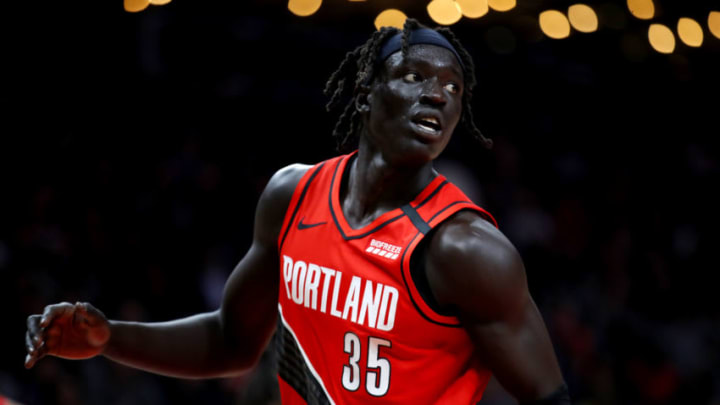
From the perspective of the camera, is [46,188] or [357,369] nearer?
[357,369]

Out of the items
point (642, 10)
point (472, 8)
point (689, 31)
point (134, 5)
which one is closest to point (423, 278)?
point (134, 5)

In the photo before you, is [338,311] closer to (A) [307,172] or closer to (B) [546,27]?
(A) [307,172]

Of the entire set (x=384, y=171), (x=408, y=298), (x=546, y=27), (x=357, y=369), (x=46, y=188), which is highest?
(x=384, y=171)

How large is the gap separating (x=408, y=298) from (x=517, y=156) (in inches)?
260

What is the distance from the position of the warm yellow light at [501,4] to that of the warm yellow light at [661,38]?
5.48 feet

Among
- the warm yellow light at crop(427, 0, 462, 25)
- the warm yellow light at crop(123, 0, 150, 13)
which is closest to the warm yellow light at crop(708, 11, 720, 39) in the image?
the warm yellow light at crop(427, 0, 462, 25)

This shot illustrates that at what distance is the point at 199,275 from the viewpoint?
727 centimetres

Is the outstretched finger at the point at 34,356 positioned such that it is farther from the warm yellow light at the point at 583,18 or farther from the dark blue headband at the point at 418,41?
the warm yellow light at the point at 583,18

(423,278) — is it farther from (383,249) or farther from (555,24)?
(555,24)

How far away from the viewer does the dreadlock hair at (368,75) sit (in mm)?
2912

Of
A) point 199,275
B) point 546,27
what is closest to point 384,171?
point 199,275

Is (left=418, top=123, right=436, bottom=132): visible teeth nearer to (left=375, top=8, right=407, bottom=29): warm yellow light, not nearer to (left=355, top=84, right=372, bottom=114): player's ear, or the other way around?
(left=355, top=84, right=372, bottom=114): player's ear

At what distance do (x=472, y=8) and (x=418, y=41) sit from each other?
6449 mm

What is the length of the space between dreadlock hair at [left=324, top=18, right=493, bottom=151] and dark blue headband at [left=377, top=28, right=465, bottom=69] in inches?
0.7
